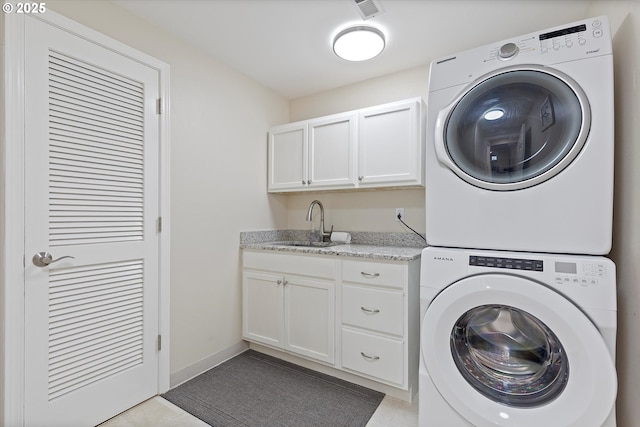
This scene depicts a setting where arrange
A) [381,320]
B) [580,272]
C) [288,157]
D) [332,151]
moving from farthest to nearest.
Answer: [288,157] < [332,151] < [381,320] < [580,272]

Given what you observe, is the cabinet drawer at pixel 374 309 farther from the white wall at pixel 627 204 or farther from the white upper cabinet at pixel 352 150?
the white wall at pixel 627 204

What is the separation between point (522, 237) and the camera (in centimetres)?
130

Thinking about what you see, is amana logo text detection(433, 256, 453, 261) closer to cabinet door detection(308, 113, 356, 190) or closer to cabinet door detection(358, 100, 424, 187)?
cabinet door detection(358, 100, 424, 187)

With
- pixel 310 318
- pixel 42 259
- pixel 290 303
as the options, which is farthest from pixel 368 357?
pixel 42 259

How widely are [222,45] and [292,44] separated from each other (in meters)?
0.50

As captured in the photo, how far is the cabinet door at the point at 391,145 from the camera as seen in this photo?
2115mm

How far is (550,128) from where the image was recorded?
1.29 meters

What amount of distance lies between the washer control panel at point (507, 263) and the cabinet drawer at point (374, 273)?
533mm

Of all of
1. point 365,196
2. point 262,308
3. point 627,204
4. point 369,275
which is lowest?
point 262,308

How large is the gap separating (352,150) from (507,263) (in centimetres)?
142

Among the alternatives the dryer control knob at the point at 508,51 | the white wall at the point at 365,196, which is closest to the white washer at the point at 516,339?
the dryer control knob at the point at 508,51

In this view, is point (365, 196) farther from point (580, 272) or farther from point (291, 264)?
point (580, 272)

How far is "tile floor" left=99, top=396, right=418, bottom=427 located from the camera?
1644 millimetres

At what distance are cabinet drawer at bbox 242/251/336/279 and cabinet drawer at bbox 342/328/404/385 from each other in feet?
1.39
